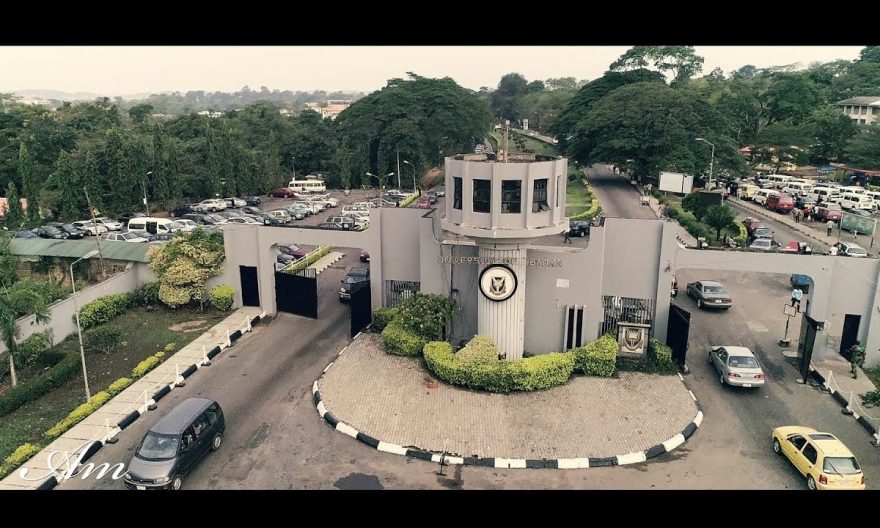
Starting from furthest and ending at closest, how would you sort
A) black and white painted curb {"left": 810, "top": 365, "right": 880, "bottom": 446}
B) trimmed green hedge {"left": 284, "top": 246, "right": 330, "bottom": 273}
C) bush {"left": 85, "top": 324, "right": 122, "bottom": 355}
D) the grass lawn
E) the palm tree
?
trimmed green hedge {"left": 284, "top": 246, "right": 330, "bottom": 273} → bush {"left": 85, "top": 324, "right": 122, "bottom": 355} → the palm tree → the grass lawn → black and white painted curb {"left": 810, "top": 365, "right": 880, "bottom": 446}

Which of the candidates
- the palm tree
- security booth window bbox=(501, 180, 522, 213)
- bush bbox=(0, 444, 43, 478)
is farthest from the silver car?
the palm tree

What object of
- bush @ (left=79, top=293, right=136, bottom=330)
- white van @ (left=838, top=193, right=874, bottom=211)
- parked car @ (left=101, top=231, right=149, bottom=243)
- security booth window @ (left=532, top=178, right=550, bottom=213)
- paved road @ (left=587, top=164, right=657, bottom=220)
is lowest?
bush @ (left=79, top=293, right=136, bottom=330)

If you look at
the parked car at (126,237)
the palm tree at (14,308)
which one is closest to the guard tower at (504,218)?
the palm tree at (14,308)

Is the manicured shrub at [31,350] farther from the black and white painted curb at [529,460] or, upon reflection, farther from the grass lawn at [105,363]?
the black and white painted curb at [529,460]

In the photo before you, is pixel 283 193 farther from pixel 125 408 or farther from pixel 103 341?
pixel 125 408

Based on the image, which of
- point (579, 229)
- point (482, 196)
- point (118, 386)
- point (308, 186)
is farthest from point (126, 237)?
point (308, 186)

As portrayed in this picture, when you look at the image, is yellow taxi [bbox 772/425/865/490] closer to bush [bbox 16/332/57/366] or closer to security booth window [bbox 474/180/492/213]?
security booth window [bbox 474/180/492/213]
